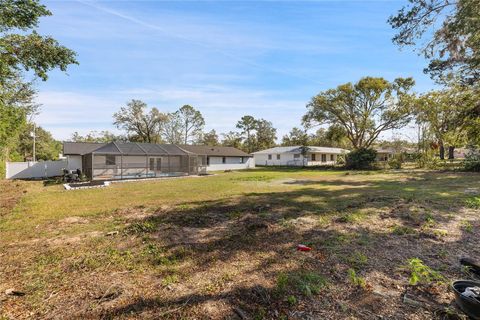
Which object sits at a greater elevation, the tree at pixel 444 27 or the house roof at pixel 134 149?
the tree at pixel 444 27

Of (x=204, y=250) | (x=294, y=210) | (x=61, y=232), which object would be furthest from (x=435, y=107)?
(x=61, y=232)

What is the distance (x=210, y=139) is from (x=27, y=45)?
154ft

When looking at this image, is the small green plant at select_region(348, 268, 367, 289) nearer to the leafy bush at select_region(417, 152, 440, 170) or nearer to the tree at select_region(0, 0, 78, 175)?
the tree at select_region(0, 0, 78, 175)

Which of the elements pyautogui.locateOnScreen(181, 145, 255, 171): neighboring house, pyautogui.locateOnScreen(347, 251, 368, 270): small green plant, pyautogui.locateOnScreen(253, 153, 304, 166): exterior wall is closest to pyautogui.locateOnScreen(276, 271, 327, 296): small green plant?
pyautogui.locateOnScreen(347, 251, 368, 270): small green plant

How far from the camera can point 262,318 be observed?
265 centimetres

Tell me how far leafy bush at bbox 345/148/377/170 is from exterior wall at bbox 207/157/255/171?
46.4 ft

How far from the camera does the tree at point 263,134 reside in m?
57.8

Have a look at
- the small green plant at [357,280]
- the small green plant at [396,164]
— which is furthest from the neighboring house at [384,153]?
the small green plant at [357,280]

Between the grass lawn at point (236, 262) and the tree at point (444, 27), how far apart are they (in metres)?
5.10

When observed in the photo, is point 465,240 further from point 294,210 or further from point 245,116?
point 245,116

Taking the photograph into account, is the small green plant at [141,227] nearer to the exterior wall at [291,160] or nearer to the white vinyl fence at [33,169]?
the white vinyl fence at [33,169]

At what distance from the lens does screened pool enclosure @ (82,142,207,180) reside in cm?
2034

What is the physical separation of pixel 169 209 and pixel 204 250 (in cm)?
388

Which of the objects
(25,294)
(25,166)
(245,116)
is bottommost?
(25,294)
